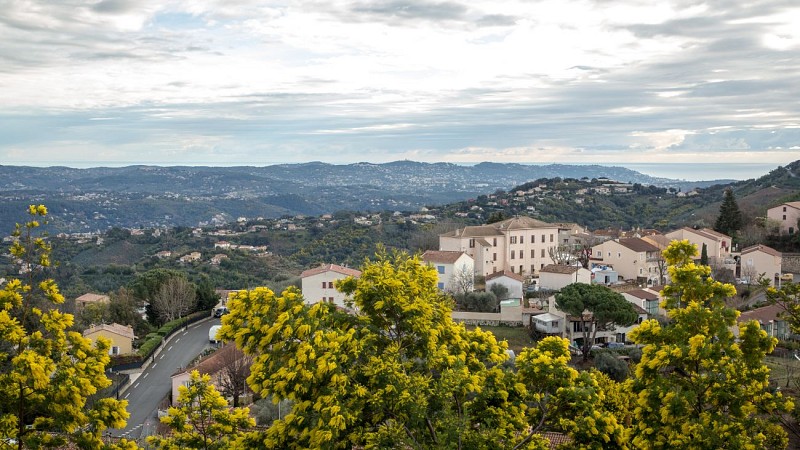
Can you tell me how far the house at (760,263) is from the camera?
4256 centimetres

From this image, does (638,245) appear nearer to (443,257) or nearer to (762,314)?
(443,257)

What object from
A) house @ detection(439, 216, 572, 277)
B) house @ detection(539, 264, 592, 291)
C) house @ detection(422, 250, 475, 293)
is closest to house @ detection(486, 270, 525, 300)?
house @ detection(422, 250, 475, 293)

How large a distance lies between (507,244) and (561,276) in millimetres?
7703

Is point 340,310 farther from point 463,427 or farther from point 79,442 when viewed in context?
point 79,442

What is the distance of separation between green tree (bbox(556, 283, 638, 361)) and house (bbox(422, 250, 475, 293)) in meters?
8.69

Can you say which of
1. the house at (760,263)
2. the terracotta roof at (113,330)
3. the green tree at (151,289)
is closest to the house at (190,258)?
the green tree at (151,289)

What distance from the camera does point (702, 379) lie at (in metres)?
8.41

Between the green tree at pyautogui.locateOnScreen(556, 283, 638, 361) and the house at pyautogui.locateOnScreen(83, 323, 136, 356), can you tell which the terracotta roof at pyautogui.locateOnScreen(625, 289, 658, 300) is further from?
the house at pyautogui.locateOnScreen(83, 323, 136, 356)

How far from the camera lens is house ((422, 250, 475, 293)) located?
38875 mm

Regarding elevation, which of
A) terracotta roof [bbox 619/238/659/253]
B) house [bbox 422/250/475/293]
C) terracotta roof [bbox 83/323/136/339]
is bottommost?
terracotta roof [bbox 83/323/136/339]

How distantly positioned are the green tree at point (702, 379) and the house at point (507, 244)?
3466cm

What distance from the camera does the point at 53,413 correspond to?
838 cm

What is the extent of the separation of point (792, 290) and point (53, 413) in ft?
30.0

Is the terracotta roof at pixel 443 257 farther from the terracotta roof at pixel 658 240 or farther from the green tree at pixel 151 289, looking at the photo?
the green tree at pixel 151 289
